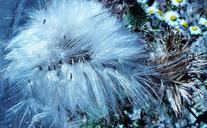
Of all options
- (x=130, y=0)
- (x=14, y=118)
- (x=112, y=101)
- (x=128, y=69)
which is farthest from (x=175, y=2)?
(x=14, y=118)

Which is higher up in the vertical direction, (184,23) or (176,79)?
(184,23)

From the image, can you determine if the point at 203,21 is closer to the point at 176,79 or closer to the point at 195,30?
the point at 195,30

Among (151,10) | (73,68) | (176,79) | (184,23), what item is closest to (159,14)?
(151,10)

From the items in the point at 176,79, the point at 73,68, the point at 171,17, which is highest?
the point at 171,17

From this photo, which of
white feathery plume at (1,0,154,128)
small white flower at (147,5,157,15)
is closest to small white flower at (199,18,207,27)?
small white flower at (147,5,157,15)

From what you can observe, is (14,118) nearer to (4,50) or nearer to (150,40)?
(4,50)

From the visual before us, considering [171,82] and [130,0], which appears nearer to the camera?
[171,82]

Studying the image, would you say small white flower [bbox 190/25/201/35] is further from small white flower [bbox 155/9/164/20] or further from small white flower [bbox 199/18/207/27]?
small white flower [bbox 155/9/164/20]
